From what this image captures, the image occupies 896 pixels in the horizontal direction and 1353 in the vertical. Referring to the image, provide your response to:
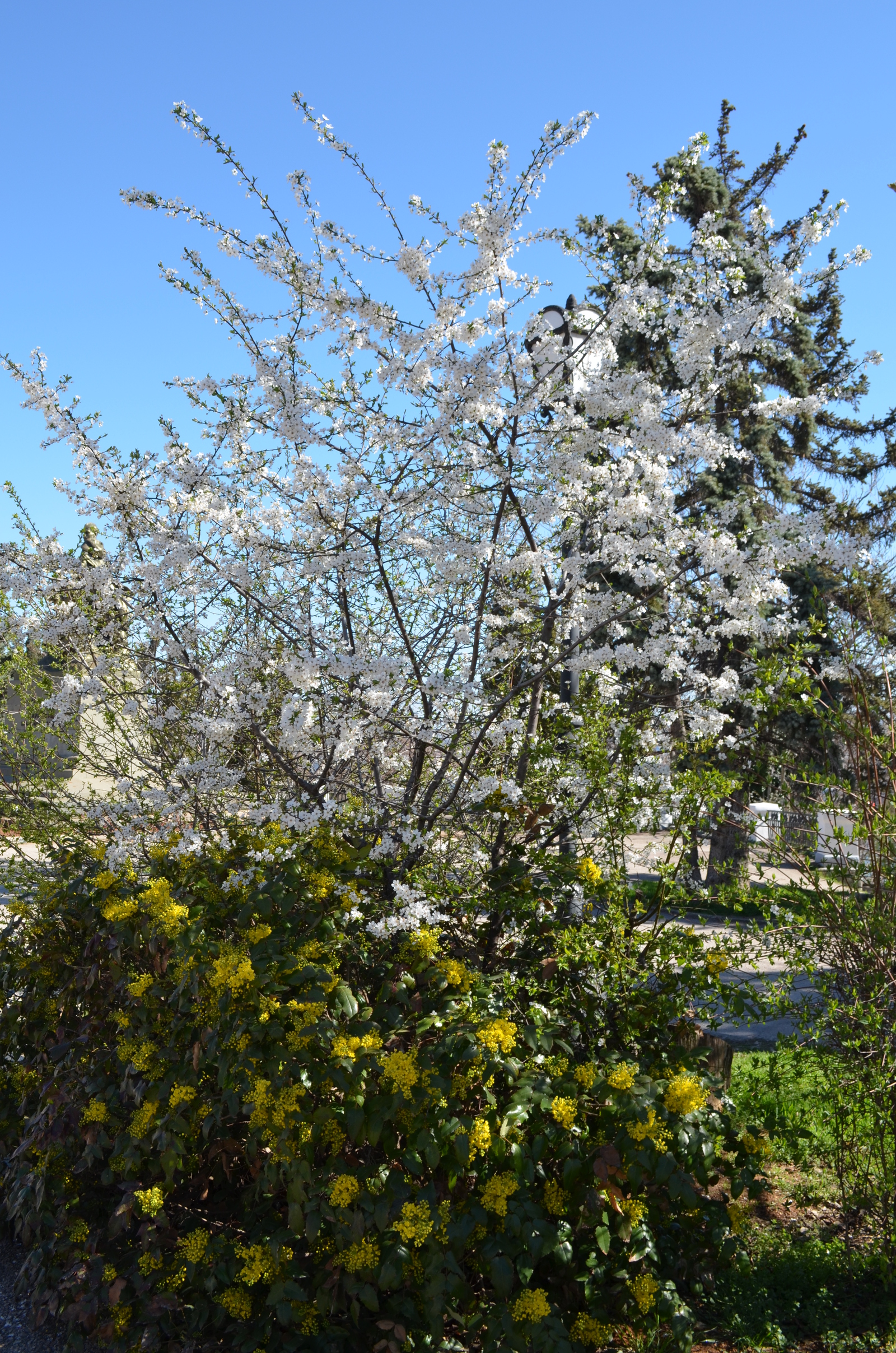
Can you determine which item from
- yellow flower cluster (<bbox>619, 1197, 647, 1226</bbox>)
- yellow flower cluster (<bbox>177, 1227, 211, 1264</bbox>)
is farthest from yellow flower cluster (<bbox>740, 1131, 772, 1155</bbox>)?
yellow flower cluster (<bbox>177, 1227, 211, 1264</bbox>)

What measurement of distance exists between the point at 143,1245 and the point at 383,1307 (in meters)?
0.74

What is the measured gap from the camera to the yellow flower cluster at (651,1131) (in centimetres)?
231

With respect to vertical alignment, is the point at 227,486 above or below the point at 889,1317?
above

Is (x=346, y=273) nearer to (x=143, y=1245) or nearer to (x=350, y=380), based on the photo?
(x=350, y=380)

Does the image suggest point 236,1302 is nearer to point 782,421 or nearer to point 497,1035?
point 497,1035

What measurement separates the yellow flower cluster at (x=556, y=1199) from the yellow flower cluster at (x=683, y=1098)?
1.20 ft

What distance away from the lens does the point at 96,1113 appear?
2691 millimetres

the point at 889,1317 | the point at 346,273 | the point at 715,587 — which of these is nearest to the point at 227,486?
the point at 346,273

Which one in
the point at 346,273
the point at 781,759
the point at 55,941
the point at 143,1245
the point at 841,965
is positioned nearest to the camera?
the point at 143,1245

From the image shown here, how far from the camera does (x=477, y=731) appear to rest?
3.83 metres

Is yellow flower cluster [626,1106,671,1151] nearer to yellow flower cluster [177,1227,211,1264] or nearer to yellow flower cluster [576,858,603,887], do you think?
yellow flower cluster [576,858,603,887]

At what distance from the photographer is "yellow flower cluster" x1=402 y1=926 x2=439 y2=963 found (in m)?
2.70

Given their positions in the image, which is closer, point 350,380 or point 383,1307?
point 383,1307

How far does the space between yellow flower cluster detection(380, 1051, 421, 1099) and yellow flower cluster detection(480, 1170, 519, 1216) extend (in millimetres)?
316
